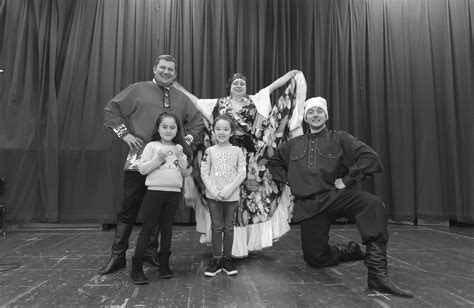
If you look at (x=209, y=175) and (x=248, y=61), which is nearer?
(x=209, y=175)

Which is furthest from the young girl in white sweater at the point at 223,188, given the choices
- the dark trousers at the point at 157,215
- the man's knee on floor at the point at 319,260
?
the man's knee on floor at the point at 319,260

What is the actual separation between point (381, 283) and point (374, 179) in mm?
2472

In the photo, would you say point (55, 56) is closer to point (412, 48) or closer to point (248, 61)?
point (248, 61)

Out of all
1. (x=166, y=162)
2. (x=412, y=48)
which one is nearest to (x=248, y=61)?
(x=412, y=48)

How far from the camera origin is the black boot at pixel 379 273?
1.53 meters

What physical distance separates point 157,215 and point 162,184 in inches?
6.7

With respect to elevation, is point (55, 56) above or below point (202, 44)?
Result: below

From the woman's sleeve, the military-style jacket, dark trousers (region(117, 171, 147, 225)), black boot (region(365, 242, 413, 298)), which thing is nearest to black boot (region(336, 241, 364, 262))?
the military-style jacket

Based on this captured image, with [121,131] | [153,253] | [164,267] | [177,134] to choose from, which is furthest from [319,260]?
[121,131]

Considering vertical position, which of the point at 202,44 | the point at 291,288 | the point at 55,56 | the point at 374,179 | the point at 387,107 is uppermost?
the point at 202,44

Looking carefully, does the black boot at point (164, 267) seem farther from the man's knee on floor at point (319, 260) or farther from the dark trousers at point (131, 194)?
the man's knee on floor at point (319, 260)

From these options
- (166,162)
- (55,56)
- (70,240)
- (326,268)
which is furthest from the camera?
(55,56)

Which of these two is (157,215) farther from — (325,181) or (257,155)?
(325,181)

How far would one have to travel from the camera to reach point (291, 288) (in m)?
1.64
